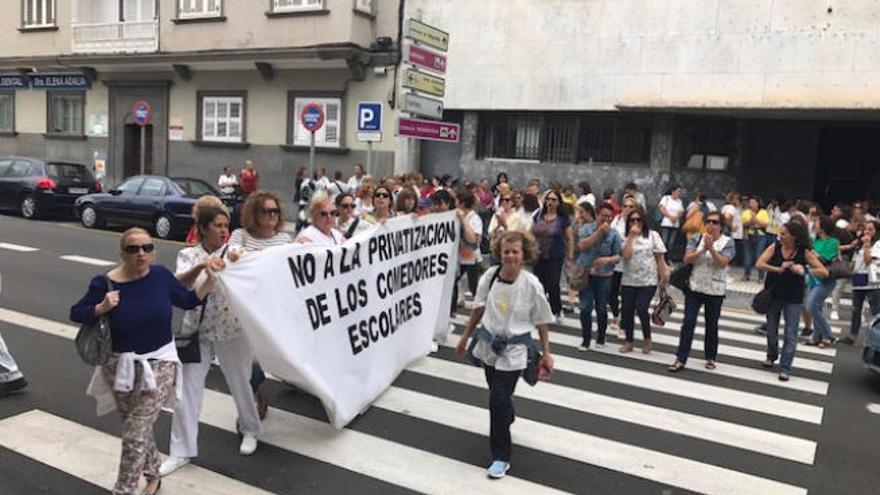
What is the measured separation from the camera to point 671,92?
1656cm

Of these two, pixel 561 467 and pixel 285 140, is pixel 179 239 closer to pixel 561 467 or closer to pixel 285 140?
pixel 285 140

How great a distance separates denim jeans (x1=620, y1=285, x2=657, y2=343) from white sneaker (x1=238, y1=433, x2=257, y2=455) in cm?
479

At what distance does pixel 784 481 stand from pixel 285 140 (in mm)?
19114

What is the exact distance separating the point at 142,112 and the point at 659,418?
2119 cm

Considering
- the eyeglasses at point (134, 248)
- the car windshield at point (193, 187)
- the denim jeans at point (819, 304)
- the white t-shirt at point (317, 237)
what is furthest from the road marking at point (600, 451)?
the car windshield at point (193, 187)

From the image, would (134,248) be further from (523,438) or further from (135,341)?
(523,438)

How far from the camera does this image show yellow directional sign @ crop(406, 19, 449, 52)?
37.3ft

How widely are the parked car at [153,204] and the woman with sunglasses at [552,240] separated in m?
9.26

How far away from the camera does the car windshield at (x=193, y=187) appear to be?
16516 millimetres

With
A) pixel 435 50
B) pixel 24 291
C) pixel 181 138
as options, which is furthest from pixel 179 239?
Answer: pixel 181 138

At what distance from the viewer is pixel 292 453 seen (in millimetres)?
5102

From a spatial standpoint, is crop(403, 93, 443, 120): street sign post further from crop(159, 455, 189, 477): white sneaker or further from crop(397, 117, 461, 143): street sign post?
crop(159, 455, 189, 477): white sneaker

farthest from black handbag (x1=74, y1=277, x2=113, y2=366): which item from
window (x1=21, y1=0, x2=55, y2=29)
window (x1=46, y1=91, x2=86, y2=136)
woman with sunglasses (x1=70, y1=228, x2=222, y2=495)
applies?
window (x1=21, y1=0, x2=55, y2=29)

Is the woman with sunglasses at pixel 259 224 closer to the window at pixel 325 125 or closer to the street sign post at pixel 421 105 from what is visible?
the street sign post at pixel 421 105
